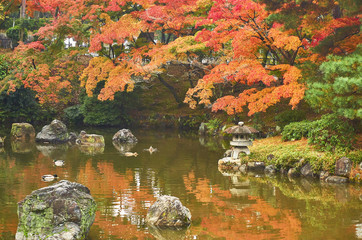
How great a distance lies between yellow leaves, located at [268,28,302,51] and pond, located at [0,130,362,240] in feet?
18.3

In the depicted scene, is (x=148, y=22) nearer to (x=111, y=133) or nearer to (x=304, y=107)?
(x=111, y=133)

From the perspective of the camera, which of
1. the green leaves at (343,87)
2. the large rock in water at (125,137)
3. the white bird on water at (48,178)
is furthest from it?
the large rock in water at (125,137)

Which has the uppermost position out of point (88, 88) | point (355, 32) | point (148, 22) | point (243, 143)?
point (148, 22)

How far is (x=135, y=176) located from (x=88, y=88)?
16.0 meters

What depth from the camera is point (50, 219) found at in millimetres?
8445

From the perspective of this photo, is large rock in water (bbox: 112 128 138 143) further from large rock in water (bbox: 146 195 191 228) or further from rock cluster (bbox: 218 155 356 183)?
large rock in water (bbox: 146 195 191 228)

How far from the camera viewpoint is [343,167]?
14156 millimetres

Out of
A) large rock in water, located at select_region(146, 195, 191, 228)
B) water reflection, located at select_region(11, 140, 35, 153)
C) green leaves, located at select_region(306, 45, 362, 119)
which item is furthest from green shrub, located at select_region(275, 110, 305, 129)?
water reflection, located at select_region(11, 140, 35, 153)

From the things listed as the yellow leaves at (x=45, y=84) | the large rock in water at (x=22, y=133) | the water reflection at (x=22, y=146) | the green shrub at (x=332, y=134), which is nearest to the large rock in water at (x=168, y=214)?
the green shrub at (x=332, y=134)

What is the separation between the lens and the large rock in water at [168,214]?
388 inches

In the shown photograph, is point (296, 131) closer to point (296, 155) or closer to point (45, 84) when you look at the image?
point (296, 155)

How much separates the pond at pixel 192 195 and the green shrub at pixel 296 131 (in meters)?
2.55

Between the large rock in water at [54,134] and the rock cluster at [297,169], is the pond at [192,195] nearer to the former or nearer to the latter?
the rock cluster at [297,169]

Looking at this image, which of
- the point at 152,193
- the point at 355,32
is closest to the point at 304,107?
the point at 355,32
